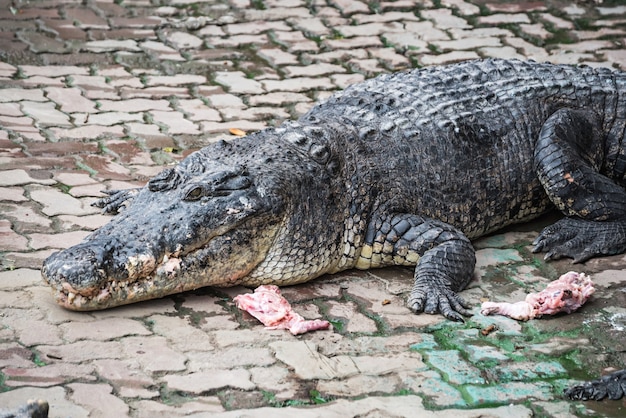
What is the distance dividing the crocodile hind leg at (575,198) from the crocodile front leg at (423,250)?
644 millimetres

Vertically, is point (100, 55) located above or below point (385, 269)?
above

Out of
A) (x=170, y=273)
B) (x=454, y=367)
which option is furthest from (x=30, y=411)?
(x=454, y=367)

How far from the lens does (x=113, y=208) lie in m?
5.65

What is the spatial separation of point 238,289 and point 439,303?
1.06 metres

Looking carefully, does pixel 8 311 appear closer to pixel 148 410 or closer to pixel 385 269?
pixel 148 410

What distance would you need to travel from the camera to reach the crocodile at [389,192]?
4.69m

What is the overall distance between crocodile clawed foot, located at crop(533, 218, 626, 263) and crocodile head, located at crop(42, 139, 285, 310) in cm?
171

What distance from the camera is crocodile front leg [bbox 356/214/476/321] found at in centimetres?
509

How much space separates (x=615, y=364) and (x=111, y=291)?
2428 millimetres

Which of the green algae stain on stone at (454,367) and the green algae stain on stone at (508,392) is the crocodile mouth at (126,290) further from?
the green algae stain on stone at (508,392)

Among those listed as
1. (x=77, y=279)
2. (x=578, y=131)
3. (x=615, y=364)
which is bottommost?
(x=615, y=364)

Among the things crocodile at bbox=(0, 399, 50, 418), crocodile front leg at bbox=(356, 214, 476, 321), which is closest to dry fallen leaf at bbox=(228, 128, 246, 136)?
crocodile front leg at bbox=(356, 214, 476, 321)

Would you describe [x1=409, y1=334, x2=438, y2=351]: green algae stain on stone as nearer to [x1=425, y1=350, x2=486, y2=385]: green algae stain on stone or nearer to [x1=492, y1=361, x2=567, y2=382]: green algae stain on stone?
[x1=425, y1=350, x2=486, y2=385]: green algae stain on stone

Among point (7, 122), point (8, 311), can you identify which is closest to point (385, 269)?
point (8, 311)
